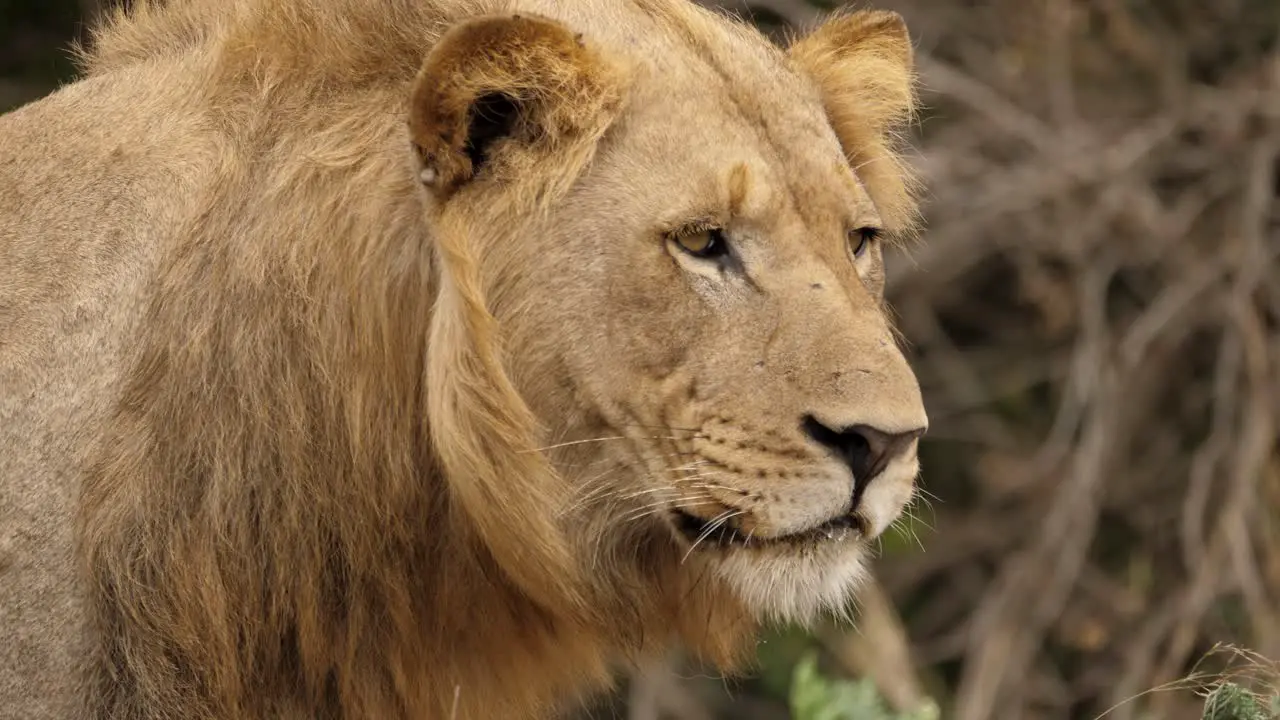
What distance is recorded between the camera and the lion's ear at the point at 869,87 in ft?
11.6

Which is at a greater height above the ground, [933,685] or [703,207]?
[703,207]

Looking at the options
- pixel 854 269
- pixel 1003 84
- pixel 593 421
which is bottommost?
pixel 1003 84

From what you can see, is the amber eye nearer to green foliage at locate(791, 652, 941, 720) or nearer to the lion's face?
the lion's face

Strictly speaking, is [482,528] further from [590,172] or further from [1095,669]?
[1095,669]

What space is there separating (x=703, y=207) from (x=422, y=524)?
730 millimetres

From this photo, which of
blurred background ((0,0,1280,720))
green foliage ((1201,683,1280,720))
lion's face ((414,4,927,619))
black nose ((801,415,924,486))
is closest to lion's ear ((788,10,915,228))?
lion's face ((414,4,927,619))

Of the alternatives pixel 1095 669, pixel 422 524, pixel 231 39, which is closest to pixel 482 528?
pixel 422 524

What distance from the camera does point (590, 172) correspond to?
9.84 feet

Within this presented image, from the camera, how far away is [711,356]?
9.48ft

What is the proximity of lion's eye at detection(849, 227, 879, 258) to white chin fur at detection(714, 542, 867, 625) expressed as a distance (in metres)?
0.59

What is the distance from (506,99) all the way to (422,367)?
0.48m

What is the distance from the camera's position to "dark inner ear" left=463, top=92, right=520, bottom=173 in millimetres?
2943

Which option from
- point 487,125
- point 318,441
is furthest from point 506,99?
point 318,441

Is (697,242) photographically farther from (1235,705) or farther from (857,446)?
(1235,705)
